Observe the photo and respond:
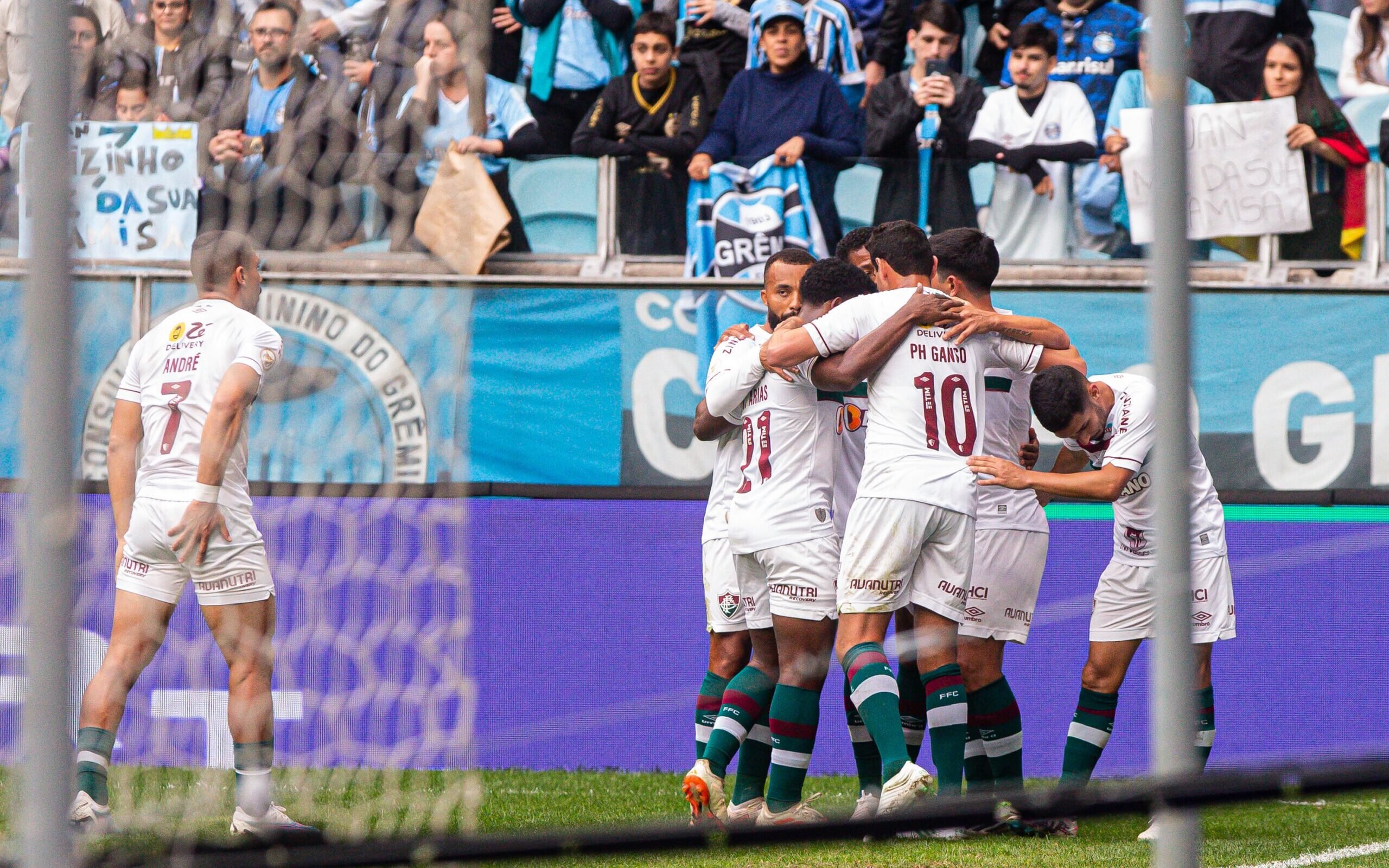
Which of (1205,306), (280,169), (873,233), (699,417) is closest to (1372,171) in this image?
(1205,306)

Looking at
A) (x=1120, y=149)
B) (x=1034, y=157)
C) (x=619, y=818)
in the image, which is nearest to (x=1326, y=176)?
(x=1120, y=149)

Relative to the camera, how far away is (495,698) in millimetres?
7863

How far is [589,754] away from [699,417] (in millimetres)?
2944

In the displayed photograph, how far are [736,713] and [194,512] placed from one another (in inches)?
77.9

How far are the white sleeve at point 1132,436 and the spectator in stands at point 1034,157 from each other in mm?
2956

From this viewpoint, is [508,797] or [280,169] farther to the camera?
[508,797]

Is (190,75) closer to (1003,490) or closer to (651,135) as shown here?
(1003,490)

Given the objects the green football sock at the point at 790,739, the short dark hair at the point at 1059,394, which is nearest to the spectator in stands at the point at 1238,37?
the short dark hair at the point at 1059,394

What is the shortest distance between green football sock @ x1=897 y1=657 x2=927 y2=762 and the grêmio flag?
3.01 m

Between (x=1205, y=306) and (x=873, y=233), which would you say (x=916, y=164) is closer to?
(x=1205, y=306)

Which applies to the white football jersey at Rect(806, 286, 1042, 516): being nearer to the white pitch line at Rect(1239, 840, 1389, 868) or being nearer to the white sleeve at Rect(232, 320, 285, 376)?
the white pitch line at Rect(1239, 840, 1389, 868)

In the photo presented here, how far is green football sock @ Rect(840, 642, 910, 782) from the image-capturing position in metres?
4.74

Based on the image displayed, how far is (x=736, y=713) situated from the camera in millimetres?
5371

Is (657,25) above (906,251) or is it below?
above
